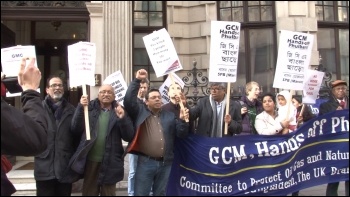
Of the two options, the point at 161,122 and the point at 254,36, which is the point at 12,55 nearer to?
the point at 161,122

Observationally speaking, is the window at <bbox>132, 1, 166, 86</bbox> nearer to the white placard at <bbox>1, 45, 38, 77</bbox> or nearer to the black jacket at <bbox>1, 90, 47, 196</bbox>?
the white placard at <bbox>1, 45, 38, 77</bbox>

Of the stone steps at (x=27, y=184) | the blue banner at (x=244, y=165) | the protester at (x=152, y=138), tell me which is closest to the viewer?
the protester at (x=152, y=138)

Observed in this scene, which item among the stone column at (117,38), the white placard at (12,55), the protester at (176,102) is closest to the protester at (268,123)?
the protester at (176,102)

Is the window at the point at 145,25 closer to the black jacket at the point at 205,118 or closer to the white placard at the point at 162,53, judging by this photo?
the white placard at the point at 162,53

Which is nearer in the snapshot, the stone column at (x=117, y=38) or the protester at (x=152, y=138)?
the protester at (x=152, y=138)

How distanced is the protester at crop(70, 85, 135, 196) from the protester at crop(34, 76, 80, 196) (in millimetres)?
167

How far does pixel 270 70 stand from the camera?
446 inches

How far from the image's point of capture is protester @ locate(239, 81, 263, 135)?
22.6ft

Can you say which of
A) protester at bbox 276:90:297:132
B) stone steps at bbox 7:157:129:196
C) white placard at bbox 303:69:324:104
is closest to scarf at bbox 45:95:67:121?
stone steps at bbox 7:157:129:196

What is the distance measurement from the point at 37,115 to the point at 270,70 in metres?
9.50

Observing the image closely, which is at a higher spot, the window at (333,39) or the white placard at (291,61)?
the window at (333,39)

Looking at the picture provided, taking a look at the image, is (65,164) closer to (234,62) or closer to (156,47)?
(156,47)

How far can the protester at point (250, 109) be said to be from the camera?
6.89m

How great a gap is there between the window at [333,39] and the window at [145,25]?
4479mm
